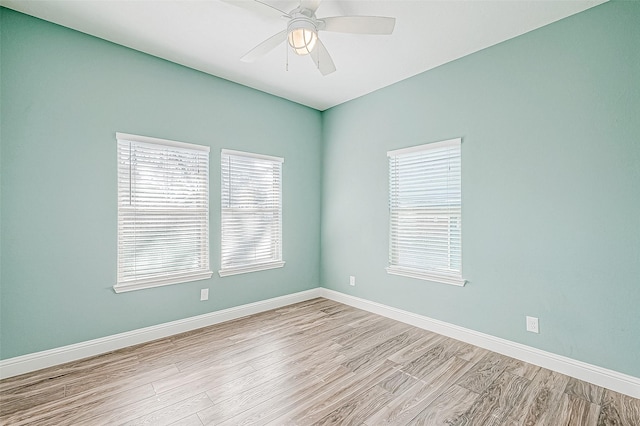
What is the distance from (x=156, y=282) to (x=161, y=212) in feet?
2.38

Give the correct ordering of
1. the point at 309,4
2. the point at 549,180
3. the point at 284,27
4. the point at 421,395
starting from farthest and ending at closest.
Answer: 1. the point at 284,27
2. the point at 549,180
3. the point at 421,395
4. the point at 309,4

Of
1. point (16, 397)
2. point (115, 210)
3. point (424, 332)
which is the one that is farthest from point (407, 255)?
point (16, 397)

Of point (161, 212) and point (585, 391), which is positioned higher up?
point (161, 212)

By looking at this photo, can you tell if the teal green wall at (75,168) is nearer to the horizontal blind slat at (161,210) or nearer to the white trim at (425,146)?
the horizontal blind slat at (161,210)

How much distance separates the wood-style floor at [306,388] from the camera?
191 cm

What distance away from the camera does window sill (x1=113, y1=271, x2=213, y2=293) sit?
282cm

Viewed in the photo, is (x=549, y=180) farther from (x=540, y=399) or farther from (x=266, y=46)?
(x=266, y=46)

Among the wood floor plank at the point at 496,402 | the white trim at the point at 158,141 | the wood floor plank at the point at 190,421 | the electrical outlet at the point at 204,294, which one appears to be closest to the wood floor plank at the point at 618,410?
the wood floor plank at the point at 496,402

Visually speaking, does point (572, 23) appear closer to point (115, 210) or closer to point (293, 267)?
point (293, 267)

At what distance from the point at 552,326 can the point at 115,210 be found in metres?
4.07

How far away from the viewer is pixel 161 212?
307cm

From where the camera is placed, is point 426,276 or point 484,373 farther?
point 426,276

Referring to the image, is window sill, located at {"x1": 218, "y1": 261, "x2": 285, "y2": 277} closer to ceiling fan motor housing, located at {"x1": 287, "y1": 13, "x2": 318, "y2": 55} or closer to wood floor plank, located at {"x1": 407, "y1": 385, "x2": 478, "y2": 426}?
wood floor plank, located at {"x1": 407, "y1": 385, "x2": 478, "y2": 426}

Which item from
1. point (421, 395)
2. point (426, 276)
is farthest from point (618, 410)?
point (426, 276)
